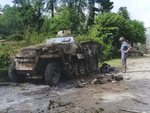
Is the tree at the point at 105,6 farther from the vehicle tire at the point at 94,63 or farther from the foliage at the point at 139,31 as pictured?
the vehicle tire at the point at 94,63

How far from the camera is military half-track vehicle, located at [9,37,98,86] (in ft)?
18.1

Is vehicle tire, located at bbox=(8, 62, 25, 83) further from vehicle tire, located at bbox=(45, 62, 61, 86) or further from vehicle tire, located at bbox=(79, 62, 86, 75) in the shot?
vehicle tire, located at bbox=(79, 62, 86, 75)

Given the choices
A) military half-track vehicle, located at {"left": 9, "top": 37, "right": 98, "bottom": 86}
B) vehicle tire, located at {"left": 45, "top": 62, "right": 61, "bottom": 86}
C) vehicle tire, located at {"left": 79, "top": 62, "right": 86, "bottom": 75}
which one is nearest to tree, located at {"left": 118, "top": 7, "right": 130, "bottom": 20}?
vehicle tire, located at {"left": 79, "top": 62, "right": 86, "bottom": 75}

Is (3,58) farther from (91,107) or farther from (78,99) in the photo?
(91,107)

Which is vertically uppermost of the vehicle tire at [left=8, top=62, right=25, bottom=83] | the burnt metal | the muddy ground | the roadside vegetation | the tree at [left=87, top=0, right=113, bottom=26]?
the tree at [left=87, top=0, right=113, bottom=26]

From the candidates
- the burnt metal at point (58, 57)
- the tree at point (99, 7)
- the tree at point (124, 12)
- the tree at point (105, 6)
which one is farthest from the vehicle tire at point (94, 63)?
the tree at point (124, 12)

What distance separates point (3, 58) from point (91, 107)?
517cm

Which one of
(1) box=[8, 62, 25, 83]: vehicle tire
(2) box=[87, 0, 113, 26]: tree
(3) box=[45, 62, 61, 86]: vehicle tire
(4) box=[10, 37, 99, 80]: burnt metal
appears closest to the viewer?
(3) box=[45, 62, 61, 86]: vehicle tire

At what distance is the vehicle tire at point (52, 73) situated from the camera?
214 inches

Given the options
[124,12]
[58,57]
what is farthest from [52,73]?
[124,12]

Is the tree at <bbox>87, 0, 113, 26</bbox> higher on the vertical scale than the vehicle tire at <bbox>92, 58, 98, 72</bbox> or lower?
higher

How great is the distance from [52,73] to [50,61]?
0.53 m

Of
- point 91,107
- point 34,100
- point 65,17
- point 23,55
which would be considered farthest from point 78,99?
point 65,17

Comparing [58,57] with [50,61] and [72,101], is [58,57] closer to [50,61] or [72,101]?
[50,61]
